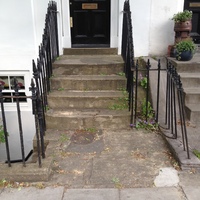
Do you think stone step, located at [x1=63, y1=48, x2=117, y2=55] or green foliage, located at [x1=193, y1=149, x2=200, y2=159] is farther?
stone step, located at [x1=63, y1=48, x2=117, y2=55]

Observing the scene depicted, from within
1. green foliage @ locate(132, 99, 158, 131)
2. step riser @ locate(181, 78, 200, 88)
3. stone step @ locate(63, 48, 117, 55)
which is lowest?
green foliage @ locate(132, 99, 158, 131)

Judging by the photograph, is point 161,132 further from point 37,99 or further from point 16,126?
point 16,126

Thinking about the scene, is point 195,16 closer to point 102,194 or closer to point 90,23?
point 90,23

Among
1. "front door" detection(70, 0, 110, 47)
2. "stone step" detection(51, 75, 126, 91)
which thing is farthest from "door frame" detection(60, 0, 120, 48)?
"stone step" detection(51, 75, 126, 91)

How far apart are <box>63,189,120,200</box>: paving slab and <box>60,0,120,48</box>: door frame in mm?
4068

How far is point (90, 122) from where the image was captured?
396 centimetres

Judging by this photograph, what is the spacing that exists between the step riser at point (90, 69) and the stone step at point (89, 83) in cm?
28

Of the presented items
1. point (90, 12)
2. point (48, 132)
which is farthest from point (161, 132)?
point (90, 12)

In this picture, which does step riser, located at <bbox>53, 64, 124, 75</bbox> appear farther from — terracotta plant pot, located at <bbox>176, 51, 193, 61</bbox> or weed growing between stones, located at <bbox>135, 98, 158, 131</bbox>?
terracotta plant pot, located at <bbox>176, 51, 193, 61</bbox>

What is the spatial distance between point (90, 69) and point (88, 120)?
1215mm

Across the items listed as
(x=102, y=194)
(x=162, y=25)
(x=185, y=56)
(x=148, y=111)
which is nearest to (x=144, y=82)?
(x=148, y=111)

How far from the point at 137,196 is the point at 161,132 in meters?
1.51

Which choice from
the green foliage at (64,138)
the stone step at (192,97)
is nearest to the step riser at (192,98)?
the stone step at (192,97)

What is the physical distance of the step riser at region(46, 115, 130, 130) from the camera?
3.93 m
